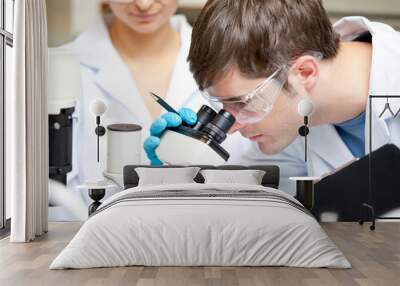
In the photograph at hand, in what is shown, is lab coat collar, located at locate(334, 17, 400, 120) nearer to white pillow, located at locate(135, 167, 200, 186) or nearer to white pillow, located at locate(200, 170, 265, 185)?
white pillow, located at locate(200, 170, 265, 185)

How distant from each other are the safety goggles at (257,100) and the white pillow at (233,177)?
523mm

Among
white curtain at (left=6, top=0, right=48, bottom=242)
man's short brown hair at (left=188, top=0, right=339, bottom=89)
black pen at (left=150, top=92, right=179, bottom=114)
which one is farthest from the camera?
black pen at (left=150, top=92, right=179, bottom=114)

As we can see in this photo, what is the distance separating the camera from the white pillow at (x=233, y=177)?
6238mm

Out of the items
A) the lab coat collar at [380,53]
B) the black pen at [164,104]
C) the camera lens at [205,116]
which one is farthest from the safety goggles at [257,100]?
the lab coat collar at [380,53]

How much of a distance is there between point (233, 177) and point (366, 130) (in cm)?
143

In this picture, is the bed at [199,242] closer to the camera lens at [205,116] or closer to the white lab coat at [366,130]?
the camera lens at [205,116]

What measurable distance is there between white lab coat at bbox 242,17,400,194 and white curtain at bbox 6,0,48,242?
2.13m

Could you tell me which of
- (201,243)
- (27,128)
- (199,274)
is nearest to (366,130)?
(201,243)

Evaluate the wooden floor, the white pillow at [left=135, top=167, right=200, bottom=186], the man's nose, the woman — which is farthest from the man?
the wooden floor

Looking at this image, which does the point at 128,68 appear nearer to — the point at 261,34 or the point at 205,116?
the point at 205,116

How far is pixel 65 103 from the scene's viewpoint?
675 centimetres

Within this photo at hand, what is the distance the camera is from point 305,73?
6398 mm

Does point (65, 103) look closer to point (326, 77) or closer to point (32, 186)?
point (32, 186)

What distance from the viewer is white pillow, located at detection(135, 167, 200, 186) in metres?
6.21
